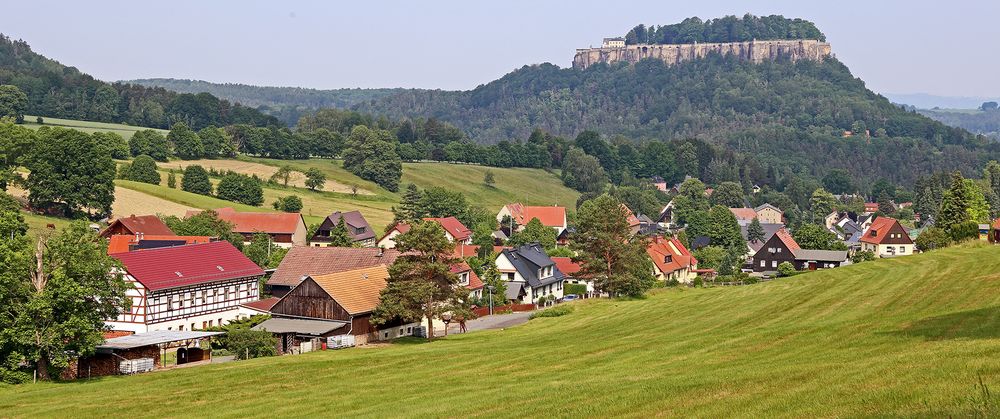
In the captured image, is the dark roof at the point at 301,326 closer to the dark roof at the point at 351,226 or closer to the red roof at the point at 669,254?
the red roof at the point at 669,254

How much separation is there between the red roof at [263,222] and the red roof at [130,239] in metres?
20.9

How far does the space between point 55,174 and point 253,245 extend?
25147 millimetres

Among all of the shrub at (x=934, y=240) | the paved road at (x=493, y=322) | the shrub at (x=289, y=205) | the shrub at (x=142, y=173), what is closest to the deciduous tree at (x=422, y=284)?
the paved road at (x=493, y=322)

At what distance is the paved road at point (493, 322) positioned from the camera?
65.3 metres

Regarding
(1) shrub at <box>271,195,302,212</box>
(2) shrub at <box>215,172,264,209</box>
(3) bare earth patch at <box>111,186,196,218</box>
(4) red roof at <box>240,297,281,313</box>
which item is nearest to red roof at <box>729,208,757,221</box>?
(1) shrub at <box>271,195,302,212</box>

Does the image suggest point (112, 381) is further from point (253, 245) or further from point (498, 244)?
point (498, 244)

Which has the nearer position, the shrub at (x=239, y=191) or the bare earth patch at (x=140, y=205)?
the bare earth patch at (x=140, y=205)

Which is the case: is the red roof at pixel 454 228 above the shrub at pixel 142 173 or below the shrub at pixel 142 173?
below

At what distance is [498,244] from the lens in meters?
124

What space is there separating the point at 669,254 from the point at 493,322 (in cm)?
4029

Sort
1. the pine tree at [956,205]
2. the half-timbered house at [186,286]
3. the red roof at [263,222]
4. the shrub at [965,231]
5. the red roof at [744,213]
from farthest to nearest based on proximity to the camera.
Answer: the red roof at [744,213]
the red roof at [263,222]
the pine tree at [956,205]
the shrub at [965,231]
the half-timbered house at [186,286]

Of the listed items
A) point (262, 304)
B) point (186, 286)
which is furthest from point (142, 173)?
point (186, 286)

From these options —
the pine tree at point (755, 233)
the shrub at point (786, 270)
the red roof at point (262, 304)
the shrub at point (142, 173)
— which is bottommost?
the pine tree at point (755, 233)

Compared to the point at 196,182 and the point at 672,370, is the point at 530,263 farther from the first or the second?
the point at 196,182
